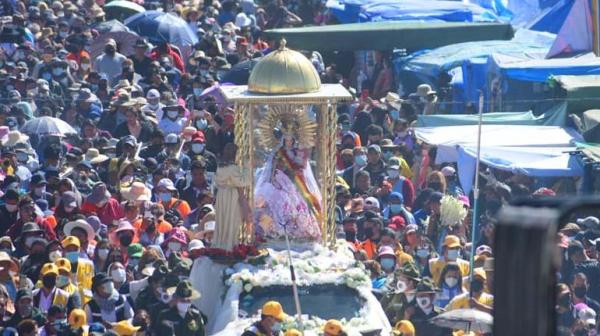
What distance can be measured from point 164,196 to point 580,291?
481 centimetres

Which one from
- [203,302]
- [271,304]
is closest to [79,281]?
[203,302]

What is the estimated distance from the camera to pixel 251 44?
95.5 feet

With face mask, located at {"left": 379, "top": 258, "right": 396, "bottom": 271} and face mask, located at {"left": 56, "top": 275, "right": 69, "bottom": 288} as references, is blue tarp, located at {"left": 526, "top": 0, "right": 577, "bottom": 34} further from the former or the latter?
face mask, located at {"left": 56, "top": 275, "right": 69, "bottom": 288}

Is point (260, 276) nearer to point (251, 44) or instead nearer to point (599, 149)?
point (599, 149)

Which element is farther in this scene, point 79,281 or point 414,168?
point 414,168

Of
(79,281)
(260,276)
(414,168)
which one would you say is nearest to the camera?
(260,276)

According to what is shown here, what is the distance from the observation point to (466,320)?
512 inches

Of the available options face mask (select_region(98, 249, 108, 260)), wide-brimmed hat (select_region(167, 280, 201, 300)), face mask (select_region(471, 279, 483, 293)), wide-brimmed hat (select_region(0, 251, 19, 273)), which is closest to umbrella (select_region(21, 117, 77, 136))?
face mask (select_region(98, 249, 108, 260))

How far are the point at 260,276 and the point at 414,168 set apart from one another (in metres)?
6.75

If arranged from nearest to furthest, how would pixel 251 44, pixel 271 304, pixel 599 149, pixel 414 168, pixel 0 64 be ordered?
pixel 271 304
pixel 599 149
pixel 414 168
pixel 0 64
pixel 251 44

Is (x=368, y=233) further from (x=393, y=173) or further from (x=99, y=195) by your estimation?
(x=393, y=173)

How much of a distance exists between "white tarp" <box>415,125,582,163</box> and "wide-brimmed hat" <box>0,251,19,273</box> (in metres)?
5.98

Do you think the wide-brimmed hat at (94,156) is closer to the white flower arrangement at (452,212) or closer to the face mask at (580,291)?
the white flower arrangement at (452,212)

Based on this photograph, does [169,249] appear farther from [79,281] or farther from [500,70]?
[500,70]
